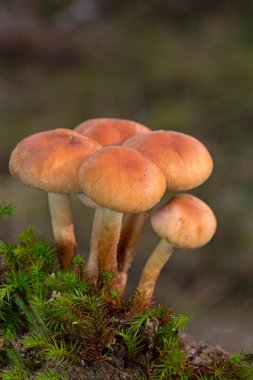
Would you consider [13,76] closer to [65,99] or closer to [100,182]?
[65,99]

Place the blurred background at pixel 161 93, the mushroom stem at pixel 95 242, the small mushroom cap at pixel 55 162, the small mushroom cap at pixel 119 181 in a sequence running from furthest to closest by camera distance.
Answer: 1. the blurred background at pixel 161 93
2. the mushroom stem at pixel 95 242
3. the small mushroom cap at pixel 55 162
4. the small mushroom cap at pixel 119 181

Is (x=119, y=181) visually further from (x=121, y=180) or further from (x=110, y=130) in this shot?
(x=110, y=130)

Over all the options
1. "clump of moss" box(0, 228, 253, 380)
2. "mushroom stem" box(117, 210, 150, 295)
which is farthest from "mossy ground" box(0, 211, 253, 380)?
"mushroom stem" box(117, 210, 150, 295)

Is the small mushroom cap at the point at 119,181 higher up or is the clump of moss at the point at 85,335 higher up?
the small mushroom cap at the point at 119,181

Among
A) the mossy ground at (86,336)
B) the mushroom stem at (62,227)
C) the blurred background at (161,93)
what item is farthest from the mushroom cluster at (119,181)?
the blurred background at (161,93)

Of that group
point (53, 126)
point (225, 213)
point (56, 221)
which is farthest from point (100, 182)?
point (53, 126)

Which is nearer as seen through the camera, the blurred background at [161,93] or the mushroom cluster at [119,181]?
the mushroom cluster at [119,181]

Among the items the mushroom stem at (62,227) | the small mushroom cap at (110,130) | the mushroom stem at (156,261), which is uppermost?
the small mushroom cap at (110,130)

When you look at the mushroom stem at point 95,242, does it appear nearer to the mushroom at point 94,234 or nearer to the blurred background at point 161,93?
the mushroom at point 94,234

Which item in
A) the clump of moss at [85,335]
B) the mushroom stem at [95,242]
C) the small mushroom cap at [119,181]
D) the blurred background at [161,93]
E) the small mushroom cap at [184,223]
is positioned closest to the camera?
the clump of moss at [85,335]
